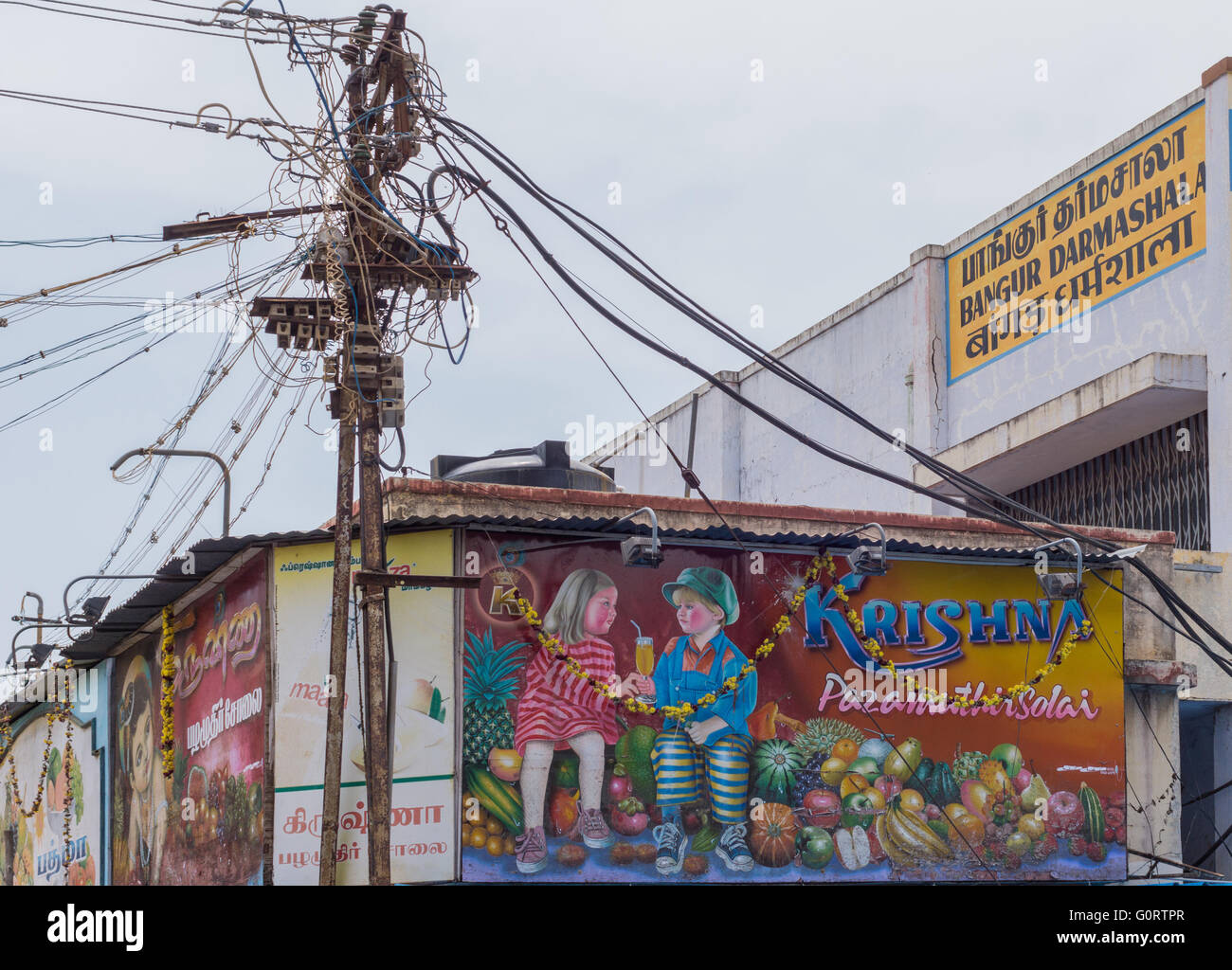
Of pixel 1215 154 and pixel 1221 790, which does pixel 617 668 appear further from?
pixel 1215 154

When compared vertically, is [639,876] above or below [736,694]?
below

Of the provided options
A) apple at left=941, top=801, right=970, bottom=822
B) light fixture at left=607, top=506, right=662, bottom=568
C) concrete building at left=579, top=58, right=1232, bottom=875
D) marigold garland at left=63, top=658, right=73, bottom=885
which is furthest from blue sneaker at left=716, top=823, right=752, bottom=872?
marigold garland at left=63, top=658, right=73, bottom=885

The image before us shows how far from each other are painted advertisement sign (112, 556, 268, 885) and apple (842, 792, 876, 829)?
223 inches

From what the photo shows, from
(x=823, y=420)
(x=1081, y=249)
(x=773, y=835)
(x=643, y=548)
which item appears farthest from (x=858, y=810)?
(x=823, y=420)

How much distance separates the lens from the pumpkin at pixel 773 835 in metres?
15.5

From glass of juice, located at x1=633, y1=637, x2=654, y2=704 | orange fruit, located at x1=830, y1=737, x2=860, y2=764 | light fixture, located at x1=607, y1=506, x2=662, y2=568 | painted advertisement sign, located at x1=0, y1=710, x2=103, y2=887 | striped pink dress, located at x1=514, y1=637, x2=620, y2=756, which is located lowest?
painted advertisement sign, located at x1=0, y1=710, x2=103, y2=887

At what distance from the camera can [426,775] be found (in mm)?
14648

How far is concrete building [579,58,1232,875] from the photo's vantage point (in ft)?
63.9

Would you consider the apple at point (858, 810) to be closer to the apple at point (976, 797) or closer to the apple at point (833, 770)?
the apple at point (833, 770)

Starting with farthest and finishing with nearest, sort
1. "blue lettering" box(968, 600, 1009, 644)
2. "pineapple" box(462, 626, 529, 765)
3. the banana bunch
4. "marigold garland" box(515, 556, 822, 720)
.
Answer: "blue lettering" box(968, 600, 1009, 644)
the banana bunch
"marigold garland" box(515, 556, 822, 720)
"pineapple" box(462, 626, 529, 765)

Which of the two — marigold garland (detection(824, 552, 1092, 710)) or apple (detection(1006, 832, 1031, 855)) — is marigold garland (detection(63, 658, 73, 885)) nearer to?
marigold garland (detection(824, 552, 1092, 710))

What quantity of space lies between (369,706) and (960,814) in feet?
21.6

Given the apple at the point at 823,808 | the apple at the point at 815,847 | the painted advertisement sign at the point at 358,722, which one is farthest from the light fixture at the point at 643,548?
the apple at the point at 815,847
